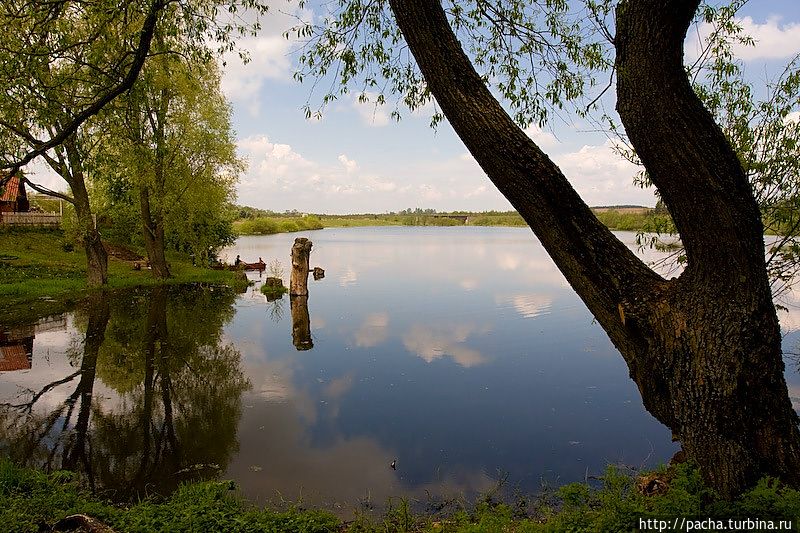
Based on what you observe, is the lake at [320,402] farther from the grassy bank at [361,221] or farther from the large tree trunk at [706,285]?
the grassy bank at [361,221]

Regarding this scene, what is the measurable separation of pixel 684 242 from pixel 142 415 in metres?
6.94

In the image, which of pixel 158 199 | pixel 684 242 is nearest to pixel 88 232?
pixel 158 199

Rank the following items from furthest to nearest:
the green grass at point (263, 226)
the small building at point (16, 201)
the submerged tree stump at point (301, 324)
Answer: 1. the green grass at point (263, 226)
2. the small building at point (16, 201)
3. the submerged tree stump at point (301, 324)

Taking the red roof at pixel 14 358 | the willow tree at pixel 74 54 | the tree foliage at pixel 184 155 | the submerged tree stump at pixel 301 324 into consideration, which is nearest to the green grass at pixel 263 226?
the tree foliage at pixel 184 155

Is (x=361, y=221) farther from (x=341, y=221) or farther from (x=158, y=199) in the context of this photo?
(x=158, y=199)

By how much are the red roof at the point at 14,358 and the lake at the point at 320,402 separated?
7 centimetres

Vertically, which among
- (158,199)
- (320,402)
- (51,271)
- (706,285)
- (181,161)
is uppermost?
(181,161)

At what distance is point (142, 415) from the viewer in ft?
22.5

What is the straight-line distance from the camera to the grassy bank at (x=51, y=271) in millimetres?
15711

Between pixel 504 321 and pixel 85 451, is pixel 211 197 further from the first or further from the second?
pixel 85 451

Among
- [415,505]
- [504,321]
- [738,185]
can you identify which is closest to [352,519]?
[415,505]

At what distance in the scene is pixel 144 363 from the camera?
9172mm

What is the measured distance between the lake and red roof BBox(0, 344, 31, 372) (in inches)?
2.7

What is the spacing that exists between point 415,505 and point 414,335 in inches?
306
